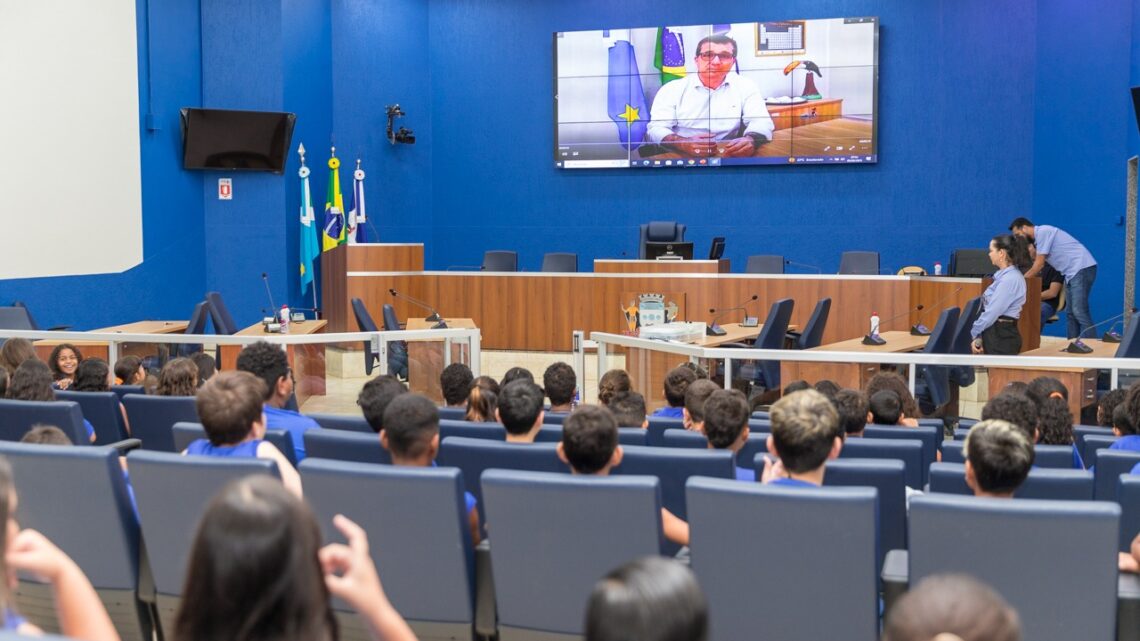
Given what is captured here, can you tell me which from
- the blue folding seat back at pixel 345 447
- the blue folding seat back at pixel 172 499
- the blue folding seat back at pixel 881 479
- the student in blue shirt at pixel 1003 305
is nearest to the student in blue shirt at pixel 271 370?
the blue folding seat back at pixel 345 447

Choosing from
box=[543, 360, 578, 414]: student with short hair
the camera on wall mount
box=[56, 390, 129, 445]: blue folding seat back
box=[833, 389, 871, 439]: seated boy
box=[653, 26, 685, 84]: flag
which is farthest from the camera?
the camera on wall mount

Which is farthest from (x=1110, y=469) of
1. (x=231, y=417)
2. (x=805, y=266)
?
(x=805, y=266)

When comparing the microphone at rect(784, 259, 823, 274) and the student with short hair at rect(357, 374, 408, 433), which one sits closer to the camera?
the student with short hair at rect(357, 374, 408, 433)

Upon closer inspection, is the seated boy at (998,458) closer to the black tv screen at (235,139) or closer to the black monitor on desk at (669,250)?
the black monitor on desk at (669,250)

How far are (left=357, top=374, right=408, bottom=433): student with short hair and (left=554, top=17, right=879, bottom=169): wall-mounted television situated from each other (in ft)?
33.2

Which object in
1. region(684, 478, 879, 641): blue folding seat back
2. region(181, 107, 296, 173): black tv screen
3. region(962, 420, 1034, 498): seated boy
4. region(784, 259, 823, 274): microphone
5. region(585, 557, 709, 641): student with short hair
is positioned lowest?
region(684, 478, 879, 641): blue folding seat back

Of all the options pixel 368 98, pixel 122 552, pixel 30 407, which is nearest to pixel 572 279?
pixel 368 98

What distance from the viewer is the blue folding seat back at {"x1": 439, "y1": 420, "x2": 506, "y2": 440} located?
4.26 meters

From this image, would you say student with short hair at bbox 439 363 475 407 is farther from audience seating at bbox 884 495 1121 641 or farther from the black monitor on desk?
the black monitor on desk

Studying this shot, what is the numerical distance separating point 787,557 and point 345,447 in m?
1.61

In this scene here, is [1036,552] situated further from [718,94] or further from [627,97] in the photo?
[627,97]

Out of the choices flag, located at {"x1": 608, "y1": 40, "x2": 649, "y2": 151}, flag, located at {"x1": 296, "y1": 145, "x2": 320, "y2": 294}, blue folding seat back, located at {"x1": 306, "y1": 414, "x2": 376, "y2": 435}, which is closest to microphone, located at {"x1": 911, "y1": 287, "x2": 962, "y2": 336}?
flag, located at {"x1": 608, "y1": 40, "x2": 649, "y2": 151}

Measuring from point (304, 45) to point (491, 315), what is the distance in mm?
4051

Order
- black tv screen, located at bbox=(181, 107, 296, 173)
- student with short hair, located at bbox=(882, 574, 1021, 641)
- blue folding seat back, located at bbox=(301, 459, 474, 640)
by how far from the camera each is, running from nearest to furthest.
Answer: student with short hair, located at bbox=(882, 574, 1021, 641) < blue folding seat back, located at bbox=(301, 459, 474, 640) < black tv screen, located at bbox=(181, 107, 296, 173)
